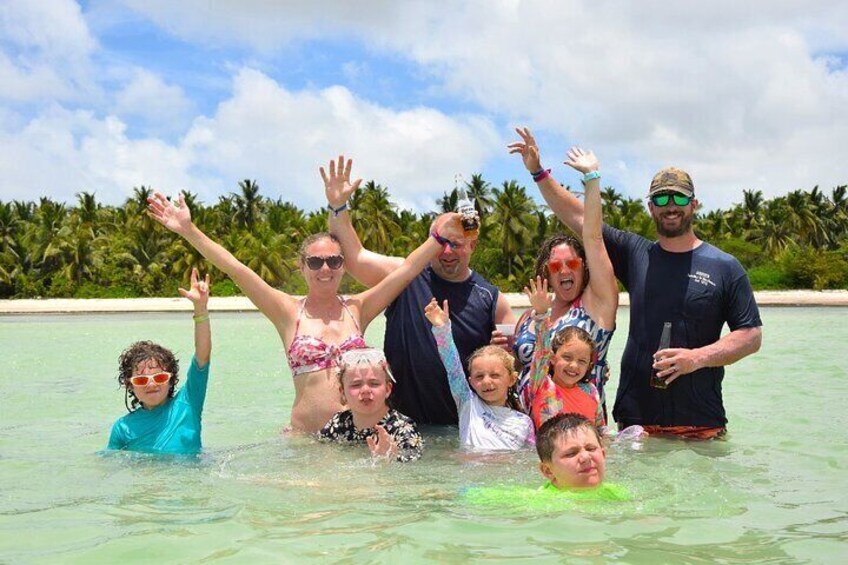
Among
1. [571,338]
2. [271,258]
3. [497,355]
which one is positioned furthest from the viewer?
[271,258]

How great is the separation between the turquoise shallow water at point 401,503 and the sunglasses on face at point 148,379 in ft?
1.82

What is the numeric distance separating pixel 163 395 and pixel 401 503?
223cm

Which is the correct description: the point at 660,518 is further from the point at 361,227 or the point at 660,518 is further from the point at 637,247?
the point at 361,227

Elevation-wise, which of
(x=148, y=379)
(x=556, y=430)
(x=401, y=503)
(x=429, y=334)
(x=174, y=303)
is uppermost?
(x=174, y=303)

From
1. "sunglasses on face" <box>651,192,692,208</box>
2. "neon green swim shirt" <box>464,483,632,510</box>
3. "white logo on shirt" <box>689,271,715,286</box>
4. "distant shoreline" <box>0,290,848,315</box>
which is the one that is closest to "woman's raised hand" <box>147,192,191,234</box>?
"neon green swim shirt" <box>464,483,632,510</box>

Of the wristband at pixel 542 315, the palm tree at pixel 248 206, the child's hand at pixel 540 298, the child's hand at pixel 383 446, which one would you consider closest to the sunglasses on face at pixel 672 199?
the child's hand at pixel 540 298

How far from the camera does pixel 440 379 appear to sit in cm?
617

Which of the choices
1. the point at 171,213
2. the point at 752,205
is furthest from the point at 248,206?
the point at 171,213

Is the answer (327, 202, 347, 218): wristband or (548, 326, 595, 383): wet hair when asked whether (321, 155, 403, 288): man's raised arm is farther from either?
(548, 326, 595, 383): wet hair

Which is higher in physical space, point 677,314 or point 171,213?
point 171,213

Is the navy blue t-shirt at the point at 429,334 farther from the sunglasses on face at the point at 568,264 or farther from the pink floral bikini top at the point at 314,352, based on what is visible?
the sunglasses on face at the point at 568,264

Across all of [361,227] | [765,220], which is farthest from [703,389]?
[765,220]

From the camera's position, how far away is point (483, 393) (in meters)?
5.73

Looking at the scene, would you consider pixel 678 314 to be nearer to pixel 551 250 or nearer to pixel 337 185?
pixel 551 250
